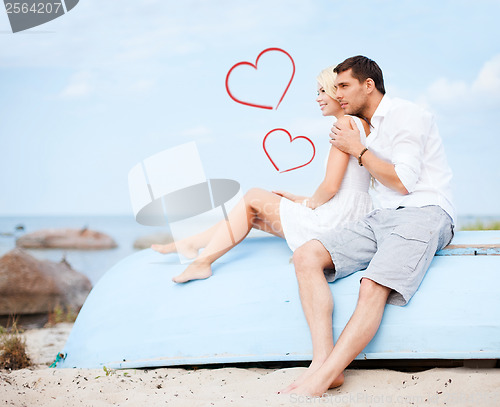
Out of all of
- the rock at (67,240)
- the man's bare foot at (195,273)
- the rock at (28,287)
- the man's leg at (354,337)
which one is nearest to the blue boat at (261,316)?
the man's bare foot at (195,273)

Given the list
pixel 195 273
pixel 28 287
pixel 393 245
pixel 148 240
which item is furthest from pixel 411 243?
pixel 148 240

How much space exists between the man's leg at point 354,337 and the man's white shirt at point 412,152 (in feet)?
1.57

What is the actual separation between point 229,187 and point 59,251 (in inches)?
330

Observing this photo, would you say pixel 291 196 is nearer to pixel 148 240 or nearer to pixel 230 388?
pixel 230 388

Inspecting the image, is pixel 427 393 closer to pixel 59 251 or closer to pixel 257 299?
pixel 257 299

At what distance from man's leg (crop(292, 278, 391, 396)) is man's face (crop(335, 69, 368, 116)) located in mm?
819

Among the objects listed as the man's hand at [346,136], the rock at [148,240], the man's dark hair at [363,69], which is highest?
the man's dark hair at [363,69]

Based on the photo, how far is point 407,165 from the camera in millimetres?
2338

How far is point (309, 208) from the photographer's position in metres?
2.63

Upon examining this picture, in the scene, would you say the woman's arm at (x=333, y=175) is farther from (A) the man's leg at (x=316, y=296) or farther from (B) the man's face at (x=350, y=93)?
(A) the man's leg at (x=316, y=296)

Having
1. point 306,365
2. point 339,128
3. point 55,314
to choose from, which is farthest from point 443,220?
point 55,314

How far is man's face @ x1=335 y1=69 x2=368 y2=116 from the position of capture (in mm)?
2492

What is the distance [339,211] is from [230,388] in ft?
3.07

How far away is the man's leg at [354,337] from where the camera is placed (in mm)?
1963
